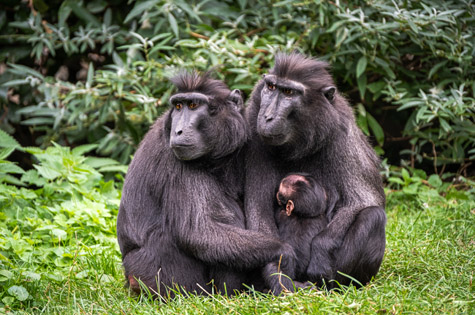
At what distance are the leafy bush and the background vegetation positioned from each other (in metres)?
0.02

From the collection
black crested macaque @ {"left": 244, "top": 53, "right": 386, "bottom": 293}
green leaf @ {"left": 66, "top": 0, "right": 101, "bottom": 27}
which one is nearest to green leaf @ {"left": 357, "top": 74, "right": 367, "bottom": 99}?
black crested macaque @ {"left": 244, "top": 53, "right": 386, "bottom": 293}

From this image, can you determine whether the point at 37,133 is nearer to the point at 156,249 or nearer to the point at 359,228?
the point at 156,249

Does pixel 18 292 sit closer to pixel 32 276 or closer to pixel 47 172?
pixel 32 276

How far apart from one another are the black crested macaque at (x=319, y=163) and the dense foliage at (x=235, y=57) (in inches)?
101

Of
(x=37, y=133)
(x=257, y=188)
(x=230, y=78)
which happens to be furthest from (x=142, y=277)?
(x=37, y=133)

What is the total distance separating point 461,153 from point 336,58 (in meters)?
2.13

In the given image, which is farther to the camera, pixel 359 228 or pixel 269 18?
pixel 269 18

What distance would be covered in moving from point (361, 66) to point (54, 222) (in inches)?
164

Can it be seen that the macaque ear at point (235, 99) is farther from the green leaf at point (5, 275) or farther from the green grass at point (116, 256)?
the green leaf at point (5, 275)

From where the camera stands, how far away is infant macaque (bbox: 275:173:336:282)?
5160 millimetres

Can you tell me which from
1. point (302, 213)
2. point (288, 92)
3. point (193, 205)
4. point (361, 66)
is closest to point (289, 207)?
point (302, 213)

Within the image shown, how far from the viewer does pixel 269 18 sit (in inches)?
343

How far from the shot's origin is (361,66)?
26.1ft

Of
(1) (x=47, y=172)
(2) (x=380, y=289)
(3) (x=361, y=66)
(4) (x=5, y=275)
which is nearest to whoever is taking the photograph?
(2) (x=380, y=289)
